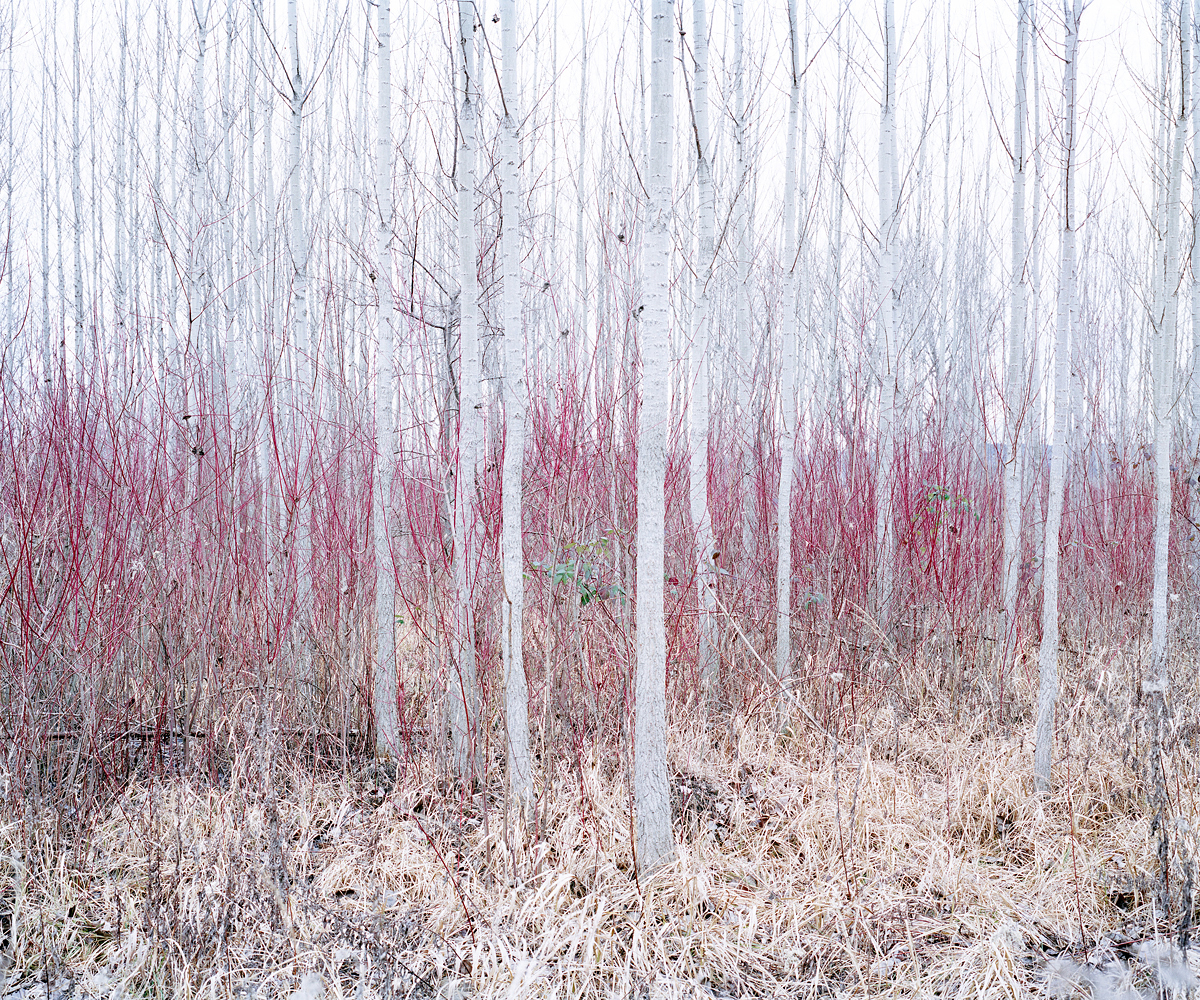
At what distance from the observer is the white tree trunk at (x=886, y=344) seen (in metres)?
3.94

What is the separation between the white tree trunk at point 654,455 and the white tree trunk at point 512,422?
408mm

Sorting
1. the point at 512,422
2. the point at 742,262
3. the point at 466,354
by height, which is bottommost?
the point at 512,422

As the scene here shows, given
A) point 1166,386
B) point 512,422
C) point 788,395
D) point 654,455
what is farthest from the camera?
point 788,395

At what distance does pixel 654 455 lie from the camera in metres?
2.22

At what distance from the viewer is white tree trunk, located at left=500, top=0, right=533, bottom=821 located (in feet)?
7.89

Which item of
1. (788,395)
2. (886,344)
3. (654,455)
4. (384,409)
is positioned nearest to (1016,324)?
(886,344)

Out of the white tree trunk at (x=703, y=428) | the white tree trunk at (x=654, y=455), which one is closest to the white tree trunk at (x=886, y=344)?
the white tree trunk at (x=703, y=428)

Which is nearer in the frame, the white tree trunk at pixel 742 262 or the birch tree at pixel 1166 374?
the birch tree at pixel 1166 374

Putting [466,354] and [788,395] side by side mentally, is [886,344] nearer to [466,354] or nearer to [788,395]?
→ [788,395]

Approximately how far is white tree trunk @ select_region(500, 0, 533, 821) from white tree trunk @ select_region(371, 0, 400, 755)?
0.78 metres

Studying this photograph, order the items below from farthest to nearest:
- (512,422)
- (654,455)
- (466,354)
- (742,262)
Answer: (742,262) → (466,354) → (512,422) → (654,455)

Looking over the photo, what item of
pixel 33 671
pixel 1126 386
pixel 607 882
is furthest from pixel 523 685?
pixel 1126 386

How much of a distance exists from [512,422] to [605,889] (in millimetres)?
1425

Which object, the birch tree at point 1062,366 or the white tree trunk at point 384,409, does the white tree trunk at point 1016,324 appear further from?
the white tree trunk at point 384,409
